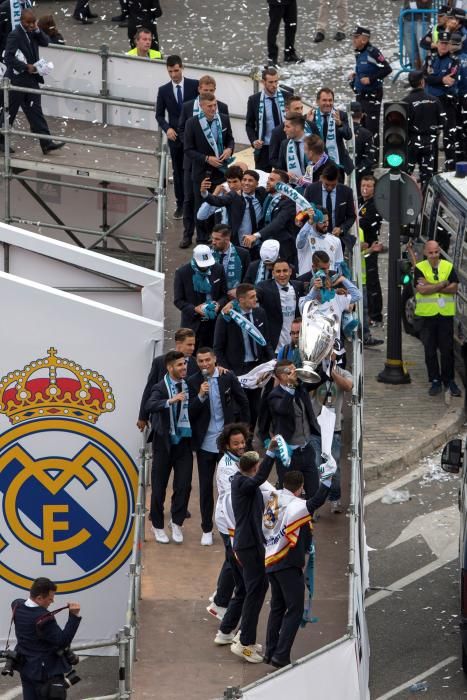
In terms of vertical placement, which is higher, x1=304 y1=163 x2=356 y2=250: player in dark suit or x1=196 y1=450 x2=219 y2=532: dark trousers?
x1=304 y1=163 x2=356 y2=250: player in dark suit

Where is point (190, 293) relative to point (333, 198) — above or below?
below

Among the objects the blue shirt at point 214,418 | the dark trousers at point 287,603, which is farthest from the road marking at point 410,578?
the dark trousers at point 287,603

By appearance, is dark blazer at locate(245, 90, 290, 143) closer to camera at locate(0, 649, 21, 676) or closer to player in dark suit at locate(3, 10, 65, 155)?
player in dark suit at locate(3, 10, 65, 155)

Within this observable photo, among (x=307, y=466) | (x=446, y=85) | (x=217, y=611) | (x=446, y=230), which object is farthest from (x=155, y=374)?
(x=446, y=85)

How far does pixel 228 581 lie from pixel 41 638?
152 cm

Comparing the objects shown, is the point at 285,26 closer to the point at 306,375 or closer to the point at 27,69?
the point at 27,69

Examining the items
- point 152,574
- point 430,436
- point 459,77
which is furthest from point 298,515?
point 459,77

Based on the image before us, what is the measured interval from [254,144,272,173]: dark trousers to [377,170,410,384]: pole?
1313mm

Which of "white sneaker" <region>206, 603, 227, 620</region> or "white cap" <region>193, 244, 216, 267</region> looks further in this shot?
"white cap" <region>193, 244, 216, 267</region>

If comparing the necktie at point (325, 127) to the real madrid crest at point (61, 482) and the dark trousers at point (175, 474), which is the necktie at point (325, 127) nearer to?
the real madrid crest at point (61, 482)

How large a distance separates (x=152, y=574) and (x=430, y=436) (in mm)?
5397

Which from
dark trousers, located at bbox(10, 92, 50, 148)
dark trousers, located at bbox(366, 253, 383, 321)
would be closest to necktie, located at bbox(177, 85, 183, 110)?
dark trousers, located at bbox(10, 92, 50, 148)

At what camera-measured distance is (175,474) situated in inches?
673

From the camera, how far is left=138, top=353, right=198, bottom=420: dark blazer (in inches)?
669
